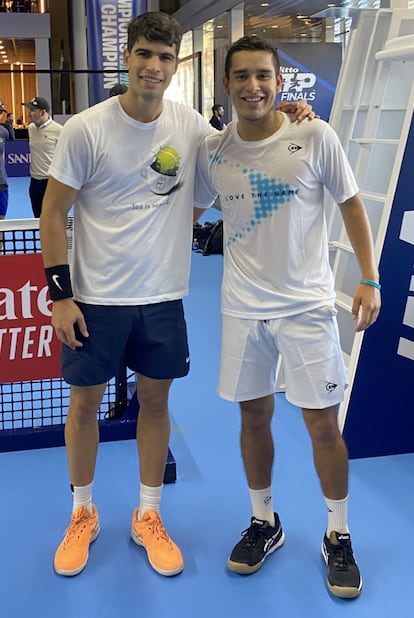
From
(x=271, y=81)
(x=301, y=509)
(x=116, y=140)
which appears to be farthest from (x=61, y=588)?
(x=271, y=81)

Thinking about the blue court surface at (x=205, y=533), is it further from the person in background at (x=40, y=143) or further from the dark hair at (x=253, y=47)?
the person in background at (x=40, y=143)

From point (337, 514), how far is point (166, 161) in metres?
1.25

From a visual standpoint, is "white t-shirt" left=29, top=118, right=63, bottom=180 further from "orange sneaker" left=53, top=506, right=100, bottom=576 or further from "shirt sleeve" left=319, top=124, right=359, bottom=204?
"shirt sleeve" left=319, top=124, right=359, bottom=204

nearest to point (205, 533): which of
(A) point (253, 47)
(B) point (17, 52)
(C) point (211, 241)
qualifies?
(A) point (253, 47)

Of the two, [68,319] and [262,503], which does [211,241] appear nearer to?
[262,503]

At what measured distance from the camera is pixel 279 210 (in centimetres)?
204

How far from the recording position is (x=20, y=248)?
308 cm

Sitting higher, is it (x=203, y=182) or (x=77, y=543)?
(x=203, y=182)

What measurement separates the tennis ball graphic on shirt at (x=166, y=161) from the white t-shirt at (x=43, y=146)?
564cm

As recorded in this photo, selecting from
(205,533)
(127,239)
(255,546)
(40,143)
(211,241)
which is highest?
(127,239)

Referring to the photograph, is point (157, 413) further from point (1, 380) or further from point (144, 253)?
point (1, 380)

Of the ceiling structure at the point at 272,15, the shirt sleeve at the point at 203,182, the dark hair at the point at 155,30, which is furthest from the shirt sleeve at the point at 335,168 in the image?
the ceiling structure at the point at 272,15

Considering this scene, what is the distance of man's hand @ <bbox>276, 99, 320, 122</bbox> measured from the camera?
206 centimetres

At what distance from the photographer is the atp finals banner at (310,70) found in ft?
35.8
